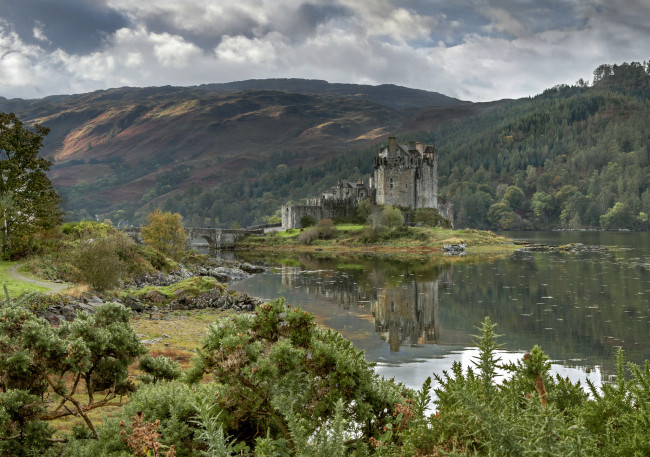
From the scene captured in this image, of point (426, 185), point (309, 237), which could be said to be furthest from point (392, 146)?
point (309, 237)

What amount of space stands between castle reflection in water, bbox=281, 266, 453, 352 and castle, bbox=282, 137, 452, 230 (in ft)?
155

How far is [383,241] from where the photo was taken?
277ft

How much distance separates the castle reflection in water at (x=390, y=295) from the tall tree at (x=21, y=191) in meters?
17.5

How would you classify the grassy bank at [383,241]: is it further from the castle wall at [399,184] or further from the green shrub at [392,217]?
the castle wall at [399,184]

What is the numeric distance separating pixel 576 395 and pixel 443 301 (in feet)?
94.9

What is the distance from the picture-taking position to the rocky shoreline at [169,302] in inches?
827

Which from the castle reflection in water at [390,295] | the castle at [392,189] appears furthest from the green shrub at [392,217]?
the castle reflection in water at [390,295]

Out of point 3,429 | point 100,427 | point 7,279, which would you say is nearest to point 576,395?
point 100,427

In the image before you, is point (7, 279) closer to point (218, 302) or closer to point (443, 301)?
point (218, 302)

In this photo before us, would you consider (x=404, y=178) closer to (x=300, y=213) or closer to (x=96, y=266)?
(x=300, y=213)

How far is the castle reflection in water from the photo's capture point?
82.2 feet

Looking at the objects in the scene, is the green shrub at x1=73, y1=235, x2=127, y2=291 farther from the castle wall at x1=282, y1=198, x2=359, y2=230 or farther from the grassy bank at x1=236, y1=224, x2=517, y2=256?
the castle wall at x1=282, y1=198, x2=359, y2=230

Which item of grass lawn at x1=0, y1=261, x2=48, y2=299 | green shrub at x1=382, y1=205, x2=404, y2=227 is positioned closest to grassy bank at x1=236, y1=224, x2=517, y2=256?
green shrub at x1=382, y1=205, x2=404, y2=227

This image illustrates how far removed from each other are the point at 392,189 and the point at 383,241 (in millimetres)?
17987
